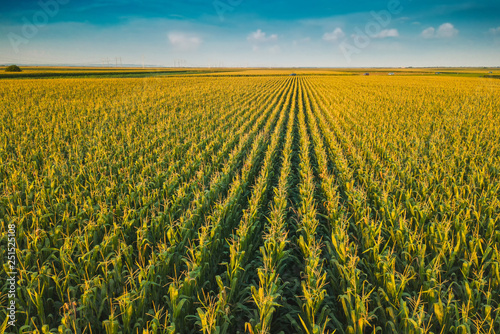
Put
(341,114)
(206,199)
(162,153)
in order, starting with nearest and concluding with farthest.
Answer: (206,199)
(162,153)
(341,114)

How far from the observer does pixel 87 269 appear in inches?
144

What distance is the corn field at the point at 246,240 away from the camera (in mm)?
2994

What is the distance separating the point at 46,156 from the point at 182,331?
26.9 feet

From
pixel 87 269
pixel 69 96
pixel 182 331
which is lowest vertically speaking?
pixel 182 331

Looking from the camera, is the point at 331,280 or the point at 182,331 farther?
the point at 331,280

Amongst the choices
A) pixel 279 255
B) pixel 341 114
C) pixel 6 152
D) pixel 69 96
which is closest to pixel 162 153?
pixel 6 152

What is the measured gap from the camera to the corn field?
2.99 metres

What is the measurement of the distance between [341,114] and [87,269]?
1657cm

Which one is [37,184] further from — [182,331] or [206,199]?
[182,331]

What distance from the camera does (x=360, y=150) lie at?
32.9 feet

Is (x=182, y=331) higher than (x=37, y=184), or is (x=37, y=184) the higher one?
(x=37, y=184)

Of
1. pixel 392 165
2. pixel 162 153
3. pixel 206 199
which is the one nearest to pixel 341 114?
pixel 392 165

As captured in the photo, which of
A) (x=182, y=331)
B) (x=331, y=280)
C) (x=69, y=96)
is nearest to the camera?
(x=182, y=331)

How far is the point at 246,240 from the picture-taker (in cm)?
415
